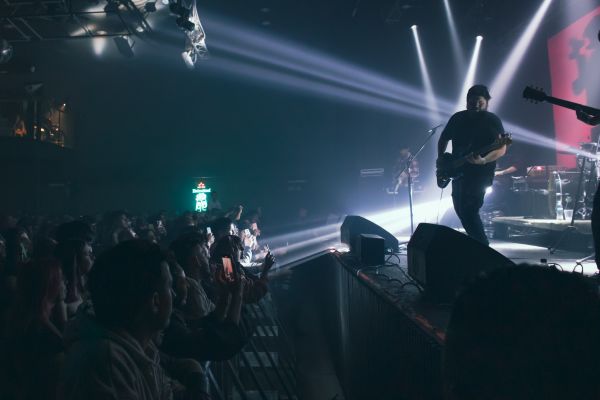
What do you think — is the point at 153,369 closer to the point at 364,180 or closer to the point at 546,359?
the point at 546,359

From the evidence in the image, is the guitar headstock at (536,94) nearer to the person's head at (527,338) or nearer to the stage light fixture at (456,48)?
the person's head at (527,338)

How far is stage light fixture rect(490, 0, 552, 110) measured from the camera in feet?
34.1

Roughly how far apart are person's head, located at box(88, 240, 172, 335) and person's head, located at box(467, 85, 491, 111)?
2.82 meters

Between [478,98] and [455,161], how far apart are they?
1.72ft

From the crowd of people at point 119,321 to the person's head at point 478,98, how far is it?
2040mm

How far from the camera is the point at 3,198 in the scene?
447 inches

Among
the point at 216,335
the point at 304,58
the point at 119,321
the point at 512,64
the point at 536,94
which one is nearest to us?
the point at 119,321

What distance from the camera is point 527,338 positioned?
56 centimetres

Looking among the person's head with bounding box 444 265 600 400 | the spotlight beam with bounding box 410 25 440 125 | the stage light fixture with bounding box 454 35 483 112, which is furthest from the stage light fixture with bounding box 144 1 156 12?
the person's head with bounding box 444 265 600 400

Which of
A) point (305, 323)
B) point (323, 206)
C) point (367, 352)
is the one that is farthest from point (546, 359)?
point (323, 206)

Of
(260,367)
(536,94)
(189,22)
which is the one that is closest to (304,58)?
(189,22)

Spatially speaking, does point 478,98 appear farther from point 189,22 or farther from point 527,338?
point 189,22

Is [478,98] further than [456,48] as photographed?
No

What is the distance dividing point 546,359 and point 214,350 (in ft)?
5.18
